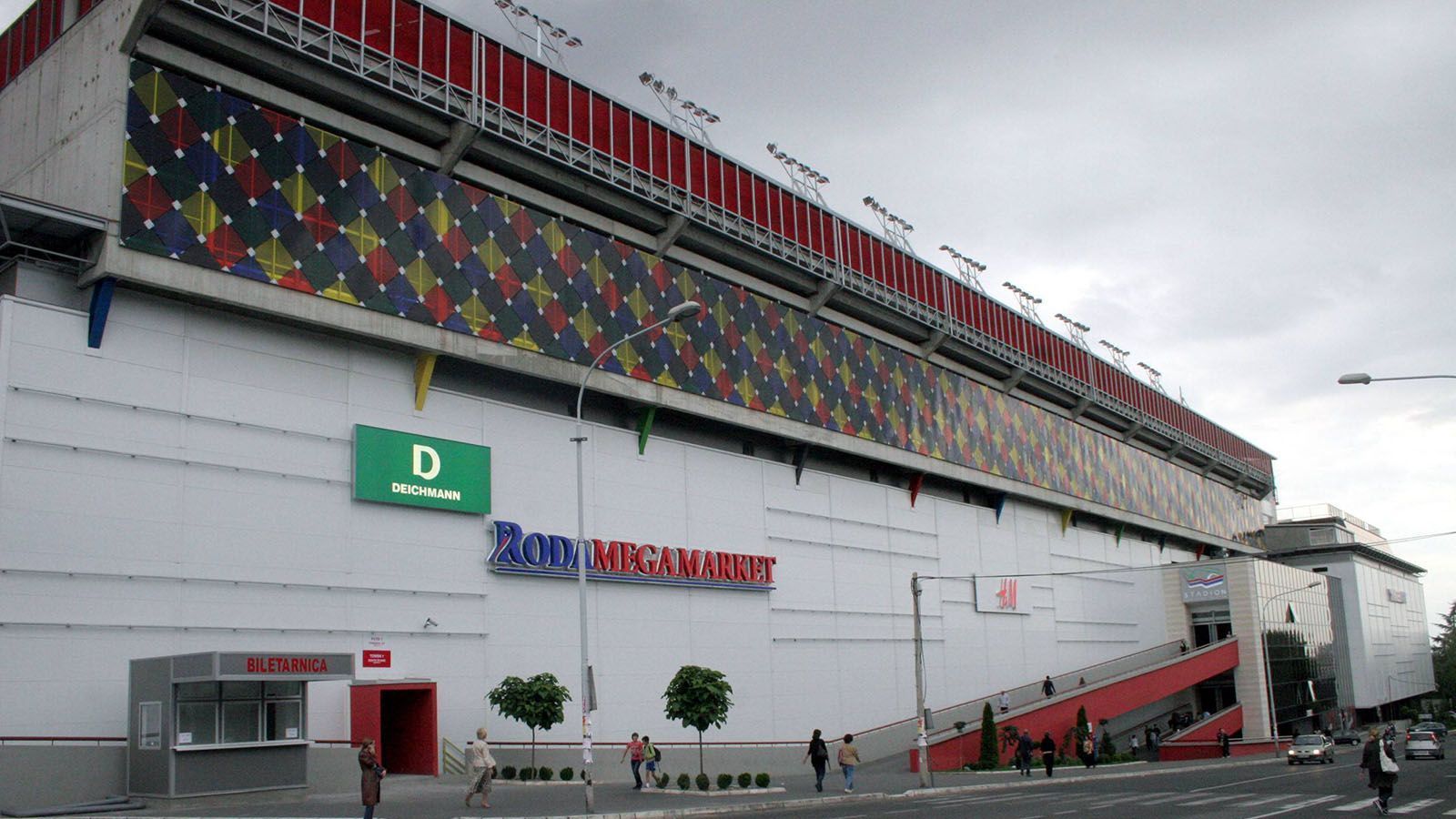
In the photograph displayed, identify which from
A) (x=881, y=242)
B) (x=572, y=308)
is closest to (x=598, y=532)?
(x=572, y=308)

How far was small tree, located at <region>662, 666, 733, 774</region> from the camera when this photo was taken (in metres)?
36.0

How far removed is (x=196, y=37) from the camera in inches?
1297

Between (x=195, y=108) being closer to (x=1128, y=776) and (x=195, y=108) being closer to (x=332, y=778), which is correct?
(x=332, y=778)

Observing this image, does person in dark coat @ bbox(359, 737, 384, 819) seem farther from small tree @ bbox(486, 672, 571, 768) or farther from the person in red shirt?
small tree @ bbox(486, 672, 571, 768)

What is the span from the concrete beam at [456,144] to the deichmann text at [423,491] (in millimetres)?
10740

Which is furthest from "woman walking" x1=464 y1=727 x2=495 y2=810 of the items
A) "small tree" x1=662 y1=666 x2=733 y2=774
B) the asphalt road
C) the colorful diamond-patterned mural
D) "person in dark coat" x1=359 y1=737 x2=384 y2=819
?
the colorful diamond-patterned mural

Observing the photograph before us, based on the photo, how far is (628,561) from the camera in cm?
4281

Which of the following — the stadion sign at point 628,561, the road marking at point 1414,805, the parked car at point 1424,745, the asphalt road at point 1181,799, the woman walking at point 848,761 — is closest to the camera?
the road marking at point 1414,805

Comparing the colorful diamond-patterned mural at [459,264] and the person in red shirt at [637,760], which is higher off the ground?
the colorful diamond-patterned mural at [459,264]

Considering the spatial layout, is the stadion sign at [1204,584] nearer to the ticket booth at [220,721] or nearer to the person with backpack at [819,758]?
the person with backpack at [819,758]

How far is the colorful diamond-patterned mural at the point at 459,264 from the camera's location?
31.4 metres

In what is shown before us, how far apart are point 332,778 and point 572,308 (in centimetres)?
1841

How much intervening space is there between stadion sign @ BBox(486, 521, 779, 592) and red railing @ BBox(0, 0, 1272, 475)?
14.2 m

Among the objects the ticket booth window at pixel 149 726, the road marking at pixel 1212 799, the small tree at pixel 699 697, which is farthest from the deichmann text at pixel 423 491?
the road marking at pixel 1212 799
